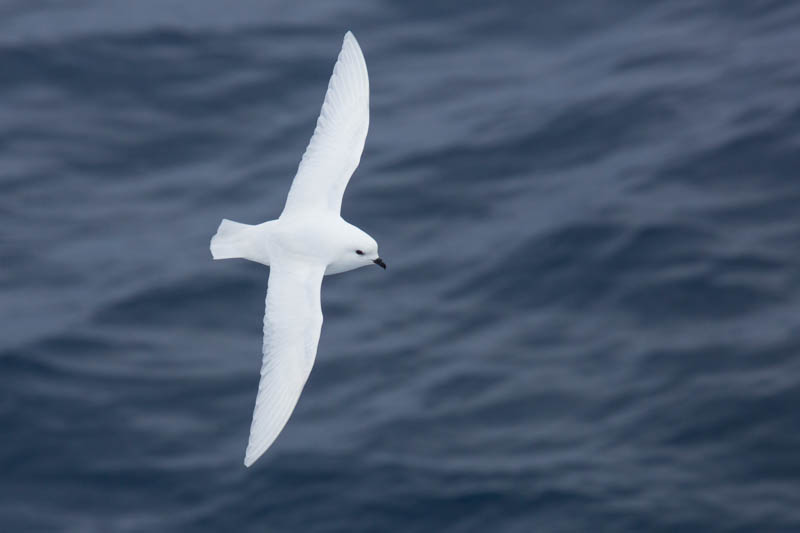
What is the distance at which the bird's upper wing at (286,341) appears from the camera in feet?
32.8

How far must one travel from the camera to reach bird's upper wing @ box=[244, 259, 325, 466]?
10008 millimetres

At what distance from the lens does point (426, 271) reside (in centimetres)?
1529

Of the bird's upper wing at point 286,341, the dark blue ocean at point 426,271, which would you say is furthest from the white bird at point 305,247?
the dark blue ocean at point 426,271

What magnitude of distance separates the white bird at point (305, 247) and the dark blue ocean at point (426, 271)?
2.99m

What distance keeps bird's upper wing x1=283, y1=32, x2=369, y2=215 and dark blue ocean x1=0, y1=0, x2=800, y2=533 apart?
296 centimetres

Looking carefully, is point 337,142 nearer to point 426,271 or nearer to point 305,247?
point 305,247

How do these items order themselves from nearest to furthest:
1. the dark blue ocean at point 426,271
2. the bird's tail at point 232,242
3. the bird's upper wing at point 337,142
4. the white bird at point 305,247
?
the white bird at point 305,247
the bird's tail at point 232,242
the bird's upper wing at point 337,142
the dark blue ocean at point 426,271

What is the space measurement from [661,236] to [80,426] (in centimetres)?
606

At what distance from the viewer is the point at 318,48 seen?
1830 centimetres

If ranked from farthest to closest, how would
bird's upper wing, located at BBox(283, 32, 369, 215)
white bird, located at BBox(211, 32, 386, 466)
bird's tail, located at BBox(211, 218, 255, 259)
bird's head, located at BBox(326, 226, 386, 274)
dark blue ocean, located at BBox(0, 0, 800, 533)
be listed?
dark blue ocean, located at BBox(0, 0, 800, 533), bird's upper wing, located at BBox(283, 32, 369, 215), bird's tail, located at BBox(211, 218, 255, 259), bird's head, located at BBox(326, 226, 386, 274), white bird, located at BBox(211, 32, 386, 466)

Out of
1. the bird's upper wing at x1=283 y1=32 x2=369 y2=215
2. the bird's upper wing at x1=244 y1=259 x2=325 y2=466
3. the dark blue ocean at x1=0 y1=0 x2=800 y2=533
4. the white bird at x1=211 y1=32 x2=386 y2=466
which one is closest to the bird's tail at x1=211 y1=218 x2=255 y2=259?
the white bird at x1=211 y1=32 x2=386 y2=466

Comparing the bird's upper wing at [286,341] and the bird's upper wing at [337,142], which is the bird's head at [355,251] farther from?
the bird's upper wing at [337,142]

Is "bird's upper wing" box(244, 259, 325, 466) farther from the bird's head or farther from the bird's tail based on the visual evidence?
Result: the bird's tail

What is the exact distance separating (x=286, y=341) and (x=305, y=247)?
78 centimetres
